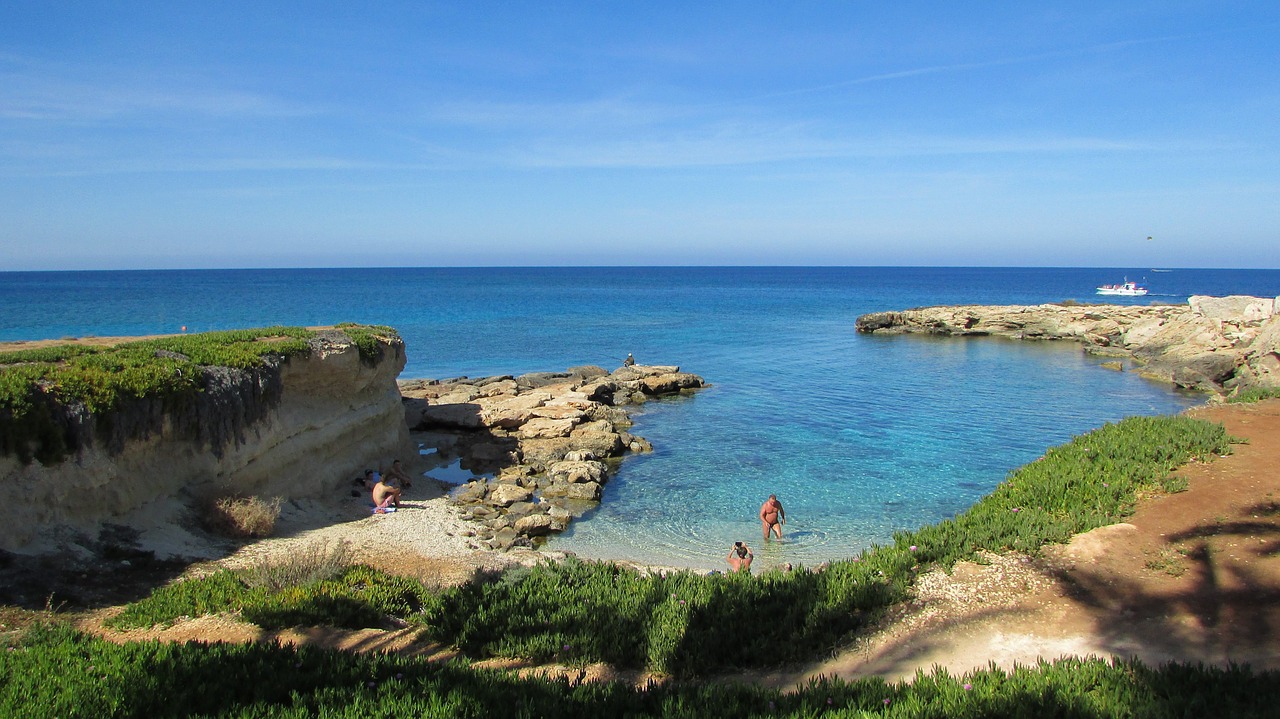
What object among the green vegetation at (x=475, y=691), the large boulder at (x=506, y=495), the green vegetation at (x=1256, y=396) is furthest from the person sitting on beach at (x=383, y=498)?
the green vegetation at (x=1256, y=396)

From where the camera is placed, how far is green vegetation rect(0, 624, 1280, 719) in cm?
673

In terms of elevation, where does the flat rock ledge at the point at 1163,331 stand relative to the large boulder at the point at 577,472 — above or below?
above

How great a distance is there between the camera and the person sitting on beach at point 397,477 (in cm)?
2166

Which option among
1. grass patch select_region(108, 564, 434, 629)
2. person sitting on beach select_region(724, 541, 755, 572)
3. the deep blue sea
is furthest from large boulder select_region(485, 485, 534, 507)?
grass patch select_region(108, 564, 434, 629)

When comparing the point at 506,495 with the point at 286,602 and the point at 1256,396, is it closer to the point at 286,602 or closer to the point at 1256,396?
the point at 286,602

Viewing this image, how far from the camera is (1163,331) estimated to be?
4897 centimetres

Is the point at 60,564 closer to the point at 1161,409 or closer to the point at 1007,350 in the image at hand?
the point at 1161,409

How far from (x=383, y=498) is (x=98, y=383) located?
24.0 feet

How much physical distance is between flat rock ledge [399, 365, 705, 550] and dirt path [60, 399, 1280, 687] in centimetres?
992

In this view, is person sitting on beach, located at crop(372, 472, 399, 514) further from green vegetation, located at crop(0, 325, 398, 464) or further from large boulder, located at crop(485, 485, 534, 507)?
green vegetation, located at crop(0, 325, 398, 464)

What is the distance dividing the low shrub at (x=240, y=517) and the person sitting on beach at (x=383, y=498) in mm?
3115

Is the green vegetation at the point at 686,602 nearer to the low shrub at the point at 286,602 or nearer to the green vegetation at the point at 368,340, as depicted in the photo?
the low shrub at the point at 286,602

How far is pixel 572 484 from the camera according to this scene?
2230cm

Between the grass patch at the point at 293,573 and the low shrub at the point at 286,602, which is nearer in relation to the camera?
the low shrub at the point at 286,602
